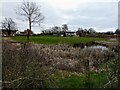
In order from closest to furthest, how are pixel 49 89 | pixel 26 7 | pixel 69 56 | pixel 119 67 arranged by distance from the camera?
pixel 49 89, pixel 119 67, pixel 69 56, pixel 26 7

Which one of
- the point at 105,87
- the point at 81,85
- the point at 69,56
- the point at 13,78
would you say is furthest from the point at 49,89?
the point at 69,56

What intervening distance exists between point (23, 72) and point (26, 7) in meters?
32.4

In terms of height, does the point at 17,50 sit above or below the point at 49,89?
above

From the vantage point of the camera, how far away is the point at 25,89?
4.95m

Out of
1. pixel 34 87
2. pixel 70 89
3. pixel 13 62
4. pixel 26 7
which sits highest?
pixel 26 7

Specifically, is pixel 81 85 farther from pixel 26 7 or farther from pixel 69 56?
pixel 26 7

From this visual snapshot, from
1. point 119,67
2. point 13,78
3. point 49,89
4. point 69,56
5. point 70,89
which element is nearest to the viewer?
point 13,78

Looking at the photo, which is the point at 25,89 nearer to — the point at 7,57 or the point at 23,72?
the point at 23,72

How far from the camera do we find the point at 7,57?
516 centimetres

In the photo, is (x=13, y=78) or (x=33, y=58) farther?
(x=33, y=58)

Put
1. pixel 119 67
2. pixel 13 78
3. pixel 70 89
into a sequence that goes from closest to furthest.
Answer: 1. pixel 13 78
2. pixel 119 67
3. pixel 70 89

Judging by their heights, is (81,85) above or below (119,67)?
below

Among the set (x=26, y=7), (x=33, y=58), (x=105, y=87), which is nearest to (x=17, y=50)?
(x=33, y=58)

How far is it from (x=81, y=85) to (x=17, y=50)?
227cm
